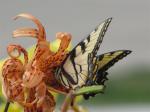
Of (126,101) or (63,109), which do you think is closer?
(63,109)

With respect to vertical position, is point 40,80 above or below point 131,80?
above

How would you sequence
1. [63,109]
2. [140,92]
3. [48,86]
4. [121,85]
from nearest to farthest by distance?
[63,109]
[48,86]
[140,92]
[121,85]

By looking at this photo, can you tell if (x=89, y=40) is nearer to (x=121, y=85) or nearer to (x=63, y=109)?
(x=63, y=109)

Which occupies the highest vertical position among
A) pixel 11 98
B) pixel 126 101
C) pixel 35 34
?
pixel 35 34

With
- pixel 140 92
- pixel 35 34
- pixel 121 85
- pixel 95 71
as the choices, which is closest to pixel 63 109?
pixel 95 71
